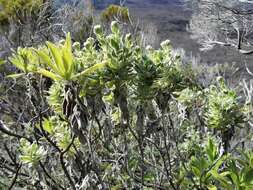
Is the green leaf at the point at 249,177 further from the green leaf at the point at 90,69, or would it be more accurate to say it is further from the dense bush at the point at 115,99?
the green leaf at the point at 90,69

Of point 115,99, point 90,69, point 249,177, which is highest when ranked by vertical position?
point 90,69

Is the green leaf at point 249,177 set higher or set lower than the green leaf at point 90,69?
lower

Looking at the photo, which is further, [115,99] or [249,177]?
[115,99]

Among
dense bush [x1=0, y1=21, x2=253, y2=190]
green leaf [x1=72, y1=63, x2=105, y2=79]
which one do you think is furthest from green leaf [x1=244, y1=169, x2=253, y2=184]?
green leaf [x1=72, y1=63, x2=105, y2=79]

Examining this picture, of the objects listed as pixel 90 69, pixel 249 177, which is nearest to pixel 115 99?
pixel 90 69

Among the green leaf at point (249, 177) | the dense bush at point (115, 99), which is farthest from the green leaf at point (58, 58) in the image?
the green leaf at point (249, 177)

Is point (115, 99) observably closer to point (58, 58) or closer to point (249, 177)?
point (58, 58)

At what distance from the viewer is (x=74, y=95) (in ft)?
5.53

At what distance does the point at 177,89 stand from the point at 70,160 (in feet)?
2.14

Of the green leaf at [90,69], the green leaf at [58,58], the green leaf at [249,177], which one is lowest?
the green leaf at [249,177]

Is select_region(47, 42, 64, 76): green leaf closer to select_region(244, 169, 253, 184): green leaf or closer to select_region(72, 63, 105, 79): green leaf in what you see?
select_region(72, 63, 105, 79): green leaf

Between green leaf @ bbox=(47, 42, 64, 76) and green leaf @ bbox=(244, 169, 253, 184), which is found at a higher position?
green leaf @ bbox=(47, 42, 64, 76)

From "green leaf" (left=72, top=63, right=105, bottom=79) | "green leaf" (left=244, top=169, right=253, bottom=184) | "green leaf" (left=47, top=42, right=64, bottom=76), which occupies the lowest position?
"green leaf" (left=244, top=169, right=253, bottom=184)

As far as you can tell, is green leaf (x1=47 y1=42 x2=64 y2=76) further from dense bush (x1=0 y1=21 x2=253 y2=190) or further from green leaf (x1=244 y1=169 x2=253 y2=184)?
green leaf (x1=244 y1=169 x2=253 y2=184)
